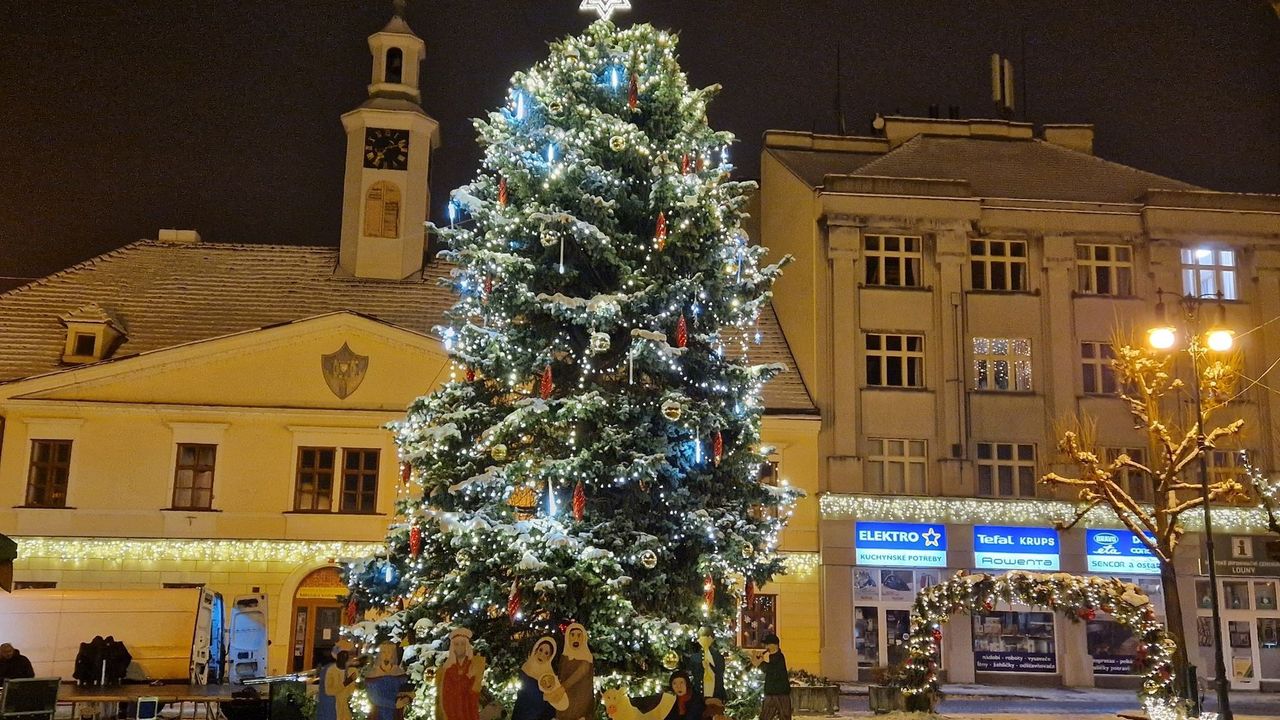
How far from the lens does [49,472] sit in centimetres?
2827

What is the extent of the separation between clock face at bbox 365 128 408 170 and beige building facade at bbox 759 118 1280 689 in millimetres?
11423

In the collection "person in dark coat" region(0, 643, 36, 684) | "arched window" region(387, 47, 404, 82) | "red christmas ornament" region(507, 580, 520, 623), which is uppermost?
"arched window" region(387, 47, 404, 82)

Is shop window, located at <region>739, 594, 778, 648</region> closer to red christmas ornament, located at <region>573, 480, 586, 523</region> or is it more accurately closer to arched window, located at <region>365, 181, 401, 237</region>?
arched window, located at <region>365, 181, 401, 237</region>

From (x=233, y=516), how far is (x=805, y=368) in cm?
1512

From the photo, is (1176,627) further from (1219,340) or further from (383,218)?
(383,218)

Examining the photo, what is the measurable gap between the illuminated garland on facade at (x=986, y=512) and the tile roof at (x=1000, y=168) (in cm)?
829

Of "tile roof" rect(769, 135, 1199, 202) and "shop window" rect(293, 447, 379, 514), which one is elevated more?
"tile roof" rect(769, 135, 1199, 202)

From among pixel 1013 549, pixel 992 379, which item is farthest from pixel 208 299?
pixel 1013 549

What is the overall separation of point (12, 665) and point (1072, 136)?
1248 inches

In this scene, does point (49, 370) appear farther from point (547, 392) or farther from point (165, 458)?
point (547, 392)

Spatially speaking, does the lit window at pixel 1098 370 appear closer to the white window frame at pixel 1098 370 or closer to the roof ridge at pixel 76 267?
the white window frame at pixel 1098 370

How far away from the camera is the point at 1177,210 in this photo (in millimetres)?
31219

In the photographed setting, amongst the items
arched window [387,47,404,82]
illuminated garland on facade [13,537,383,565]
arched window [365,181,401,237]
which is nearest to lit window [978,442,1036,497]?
illuminated garland on facade [13,537,383,565]

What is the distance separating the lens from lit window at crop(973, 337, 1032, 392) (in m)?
30.9
